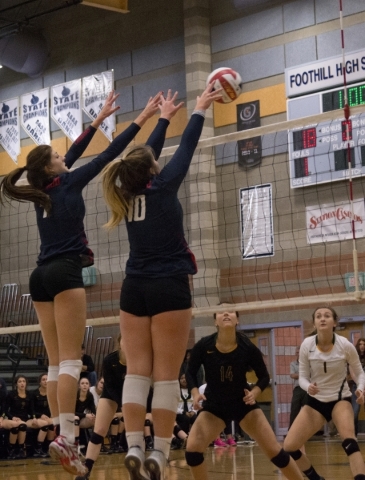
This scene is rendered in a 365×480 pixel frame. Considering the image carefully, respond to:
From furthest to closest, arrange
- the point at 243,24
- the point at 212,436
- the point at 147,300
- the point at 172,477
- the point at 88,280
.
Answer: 1. the point at 88,280
2. the point at 243,24
3. the point at 172,477
4. the point at 212,436
5. the point at 147,300

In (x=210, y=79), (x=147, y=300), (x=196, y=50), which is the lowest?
(x=147, y=300)

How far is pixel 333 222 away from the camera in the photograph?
16.0 meters

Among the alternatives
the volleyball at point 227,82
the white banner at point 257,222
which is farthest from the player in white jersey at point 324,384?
the white banner at point 257,222

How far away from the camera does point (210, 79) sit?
7.04 m

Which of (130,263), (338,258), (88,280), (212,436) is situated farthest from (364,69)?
(130,263)

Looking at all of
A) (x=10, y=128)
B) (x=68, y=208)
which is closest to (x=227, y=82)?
(x=68, y=208)

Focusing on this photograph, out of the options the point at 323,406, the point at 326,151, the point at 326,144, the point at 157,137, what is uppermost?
the point at 326,144

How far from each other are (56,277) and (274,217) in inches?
454

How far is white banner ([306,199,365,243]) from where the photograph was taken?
1575 centimetres

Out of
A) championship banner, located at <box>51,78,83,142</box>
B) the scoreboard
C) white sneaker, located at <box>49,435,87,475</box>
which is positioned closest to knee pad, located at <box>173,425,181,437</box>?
the scoreboard

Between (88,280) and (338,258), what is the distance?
608 cm

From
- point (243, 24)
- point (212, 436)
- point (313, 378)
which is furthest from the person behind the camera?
point (243, 24)

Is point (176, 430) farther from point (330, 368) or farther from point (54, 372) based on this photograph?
point (54, 372)

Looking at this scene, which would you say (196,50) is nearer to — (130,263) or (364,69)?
(364,69)
